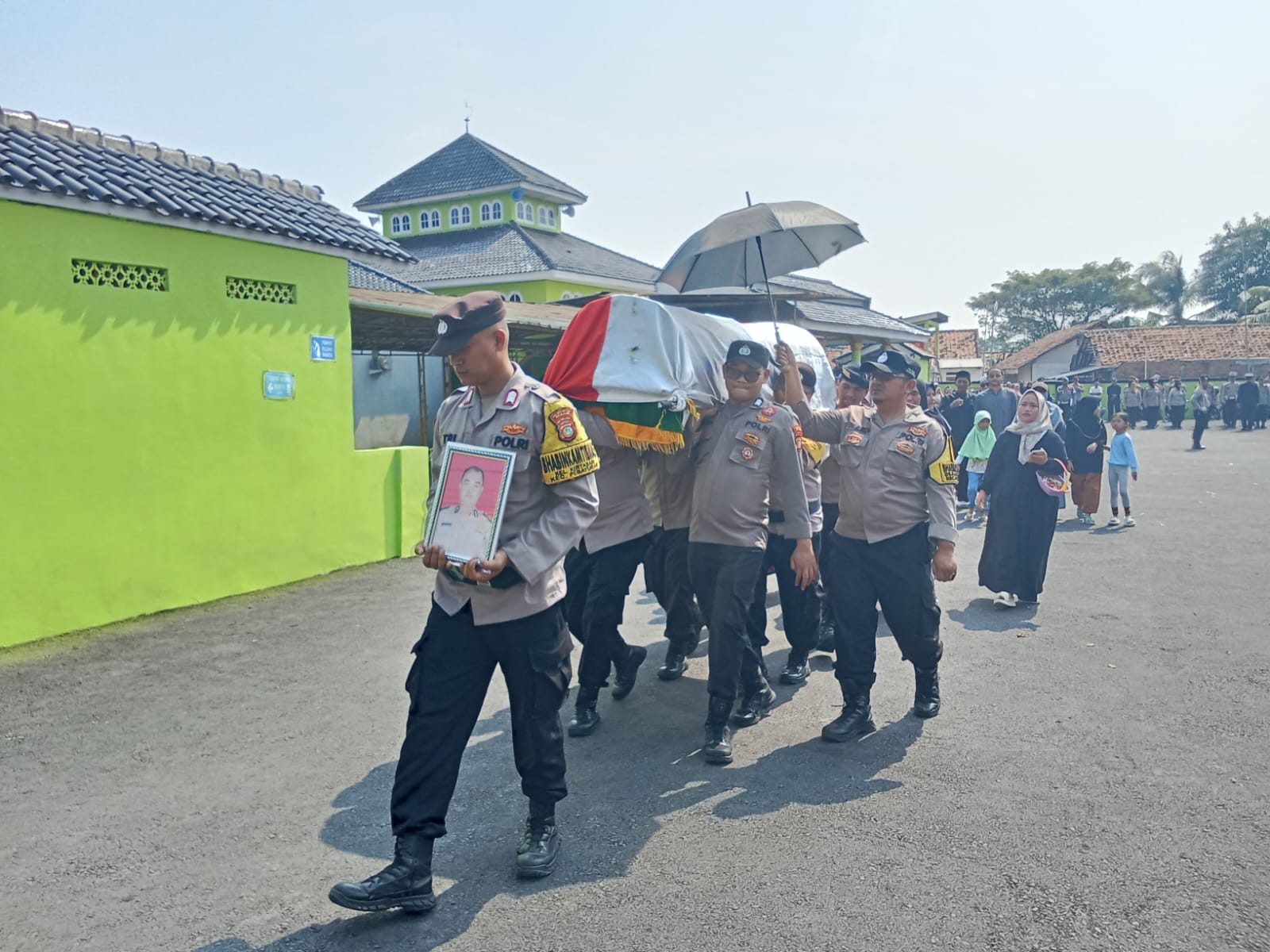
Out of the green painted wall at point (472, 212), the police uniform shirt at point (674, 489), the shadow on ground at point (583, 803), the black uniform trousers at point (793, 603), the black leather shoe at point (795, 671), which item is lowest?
the shadow on ground at point (583, 803)

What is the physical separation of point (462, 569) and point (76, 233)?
5684mm

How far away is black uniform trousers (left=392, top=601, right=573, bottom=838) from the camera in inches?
127

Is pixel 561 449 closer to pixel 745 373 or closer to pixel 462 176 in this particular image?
pixel 745 373

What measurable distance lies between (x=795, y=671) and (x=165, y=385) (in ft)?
17.7

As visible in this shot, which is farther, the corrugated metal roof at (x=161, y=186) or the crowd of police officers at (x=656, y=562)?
the corrugated metal roof at (x=161, y=186)

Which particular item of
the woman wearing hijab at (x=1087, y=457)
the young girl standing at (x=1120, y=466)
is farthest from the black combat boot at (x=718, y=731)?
the young girl standing at (x=1120, y=466)

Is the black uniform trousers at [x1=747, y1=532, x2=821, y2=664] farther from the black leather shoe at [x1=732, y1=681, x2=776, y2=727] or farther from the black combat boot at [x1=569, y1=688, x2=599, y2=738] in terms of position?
the black combat boot at [x1=569, y1=688, x2=599, y2=738]

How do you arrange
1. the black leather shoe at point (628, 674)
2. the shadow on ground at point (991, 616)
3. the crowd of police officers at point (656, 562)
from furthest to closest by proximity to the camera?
the shadow on ground at point (991, 616)
the black leather shoe at point (628, 674)
the crowd of police officers at point (656, 562)

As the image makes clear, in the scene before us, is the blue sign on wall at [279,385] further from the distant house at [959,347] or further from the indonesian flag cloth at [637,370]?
the distant house at [959,347]

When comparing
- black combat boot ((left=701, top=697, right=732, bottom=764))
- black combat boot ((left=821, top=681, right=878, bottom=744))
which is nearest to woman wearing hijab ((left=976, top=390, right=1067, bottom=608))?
black combat boot ((left=821, top=681, right=878, bottom=744))

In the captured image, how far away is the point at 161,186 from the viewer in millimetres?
7930

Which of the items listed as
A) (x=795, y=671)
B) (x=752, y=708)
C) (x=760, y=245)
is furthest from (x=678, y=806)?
(x=760, y=245)

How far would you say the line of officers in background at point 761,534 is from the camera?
463cm

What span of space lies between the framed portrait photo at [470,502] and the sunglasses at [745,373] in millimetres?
1780
